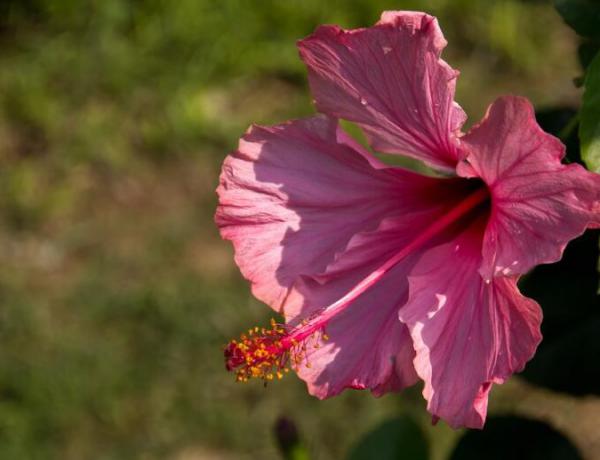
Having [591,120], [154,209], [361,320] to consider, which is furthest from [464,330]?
[154,209]

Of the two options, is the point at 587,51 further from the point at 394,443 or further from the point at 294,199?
the point at 394,443

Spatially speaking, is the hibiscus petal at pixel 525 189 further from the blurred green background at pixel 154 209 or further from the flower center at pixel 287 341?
the blurred green background at pixel 154 209

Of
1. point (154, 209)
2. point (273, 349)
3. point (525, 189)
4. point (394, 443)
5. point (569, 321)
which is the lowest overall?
point (154, 209)

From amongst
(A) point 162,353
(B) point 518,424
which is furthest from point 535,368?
(A) point 162,353

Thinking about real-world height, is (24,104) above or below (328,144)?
below

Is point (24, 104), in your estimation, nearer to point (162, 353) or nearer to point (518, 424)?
point (162, 353)

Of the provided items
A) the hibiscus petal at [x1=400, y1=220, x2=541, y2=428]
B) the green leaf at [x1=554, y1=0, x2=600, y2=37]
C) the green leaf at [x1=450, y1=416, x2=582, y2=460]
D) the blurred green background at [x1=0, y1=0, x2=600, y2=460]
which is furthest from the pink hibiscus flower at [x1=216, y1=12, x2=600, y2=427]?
the blurred green background at [x1=0, y1=0, x2=600, y2=460]
